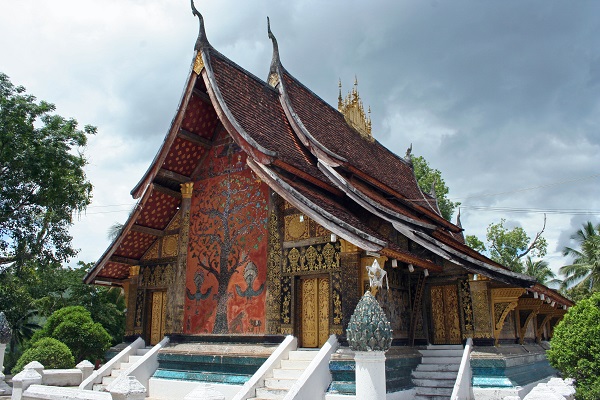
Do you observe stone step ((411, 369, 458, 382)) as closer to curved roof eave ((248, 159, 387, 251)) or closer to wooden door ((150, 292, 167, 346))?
curved roof eave ((248, 159, 387, 251))

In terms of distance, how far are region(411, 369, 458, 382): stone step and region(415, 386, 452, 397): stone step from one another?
0.25 m

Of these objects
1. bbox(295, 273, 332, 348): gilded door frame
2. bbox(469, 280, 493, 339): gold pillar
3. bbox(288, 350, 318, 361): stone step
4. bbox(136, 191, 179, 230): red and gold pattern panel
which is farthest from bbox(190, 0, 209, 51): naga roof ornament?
bbox(469, 280, 493, 339): gold pillar

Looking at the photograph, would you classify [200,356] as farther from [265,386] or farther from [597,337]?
[597,337]

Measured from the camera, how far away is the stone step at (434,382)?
885 cm

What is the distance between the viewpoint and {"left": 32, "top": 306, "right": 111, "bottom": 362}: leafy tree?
15.9 metres

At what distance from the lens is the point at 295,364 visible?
8.41 metres

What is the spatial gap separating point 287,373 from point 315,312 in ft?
4.52

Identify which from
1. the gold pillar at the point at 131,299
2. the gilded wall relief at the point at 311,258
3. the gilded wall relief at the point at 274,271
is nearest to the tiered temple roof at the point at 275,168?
the gold pillar at the point at 131,299

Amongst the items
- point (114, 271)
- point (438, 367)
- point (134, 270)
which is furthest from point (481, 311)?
point (114, 271)

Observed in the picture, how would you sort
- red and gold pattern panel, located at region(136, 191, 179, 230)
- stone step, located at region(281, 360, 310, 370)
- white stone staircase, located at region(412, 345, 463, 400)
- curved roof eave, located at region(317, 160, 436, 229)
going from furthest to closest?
1. red and gold pattern panel, located at region(136, 191, 179, 230)
2. curved roof eave, located at region(317, 160, 436, 229)
3. white stone staircase, located at region(412, 345, 463, 400)
4. stone step, located at region(281, 360, 310, 370)

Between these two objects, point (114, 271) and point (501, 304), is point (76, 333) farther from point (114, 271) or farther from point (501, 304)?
point (501, 304)

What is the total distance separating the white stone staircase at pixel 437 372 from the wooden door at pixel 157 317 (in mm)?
5746

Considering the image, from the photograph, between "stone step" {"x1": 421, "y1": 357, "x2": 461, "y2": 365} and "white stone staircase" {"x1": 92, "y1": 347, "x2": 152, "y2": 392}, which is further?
"white stone staircase" {"x1": 92, "y1": 347, "x2": 152, "y2": 392}

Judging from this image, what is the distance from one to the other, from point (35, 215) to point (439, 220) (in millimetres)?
11541
